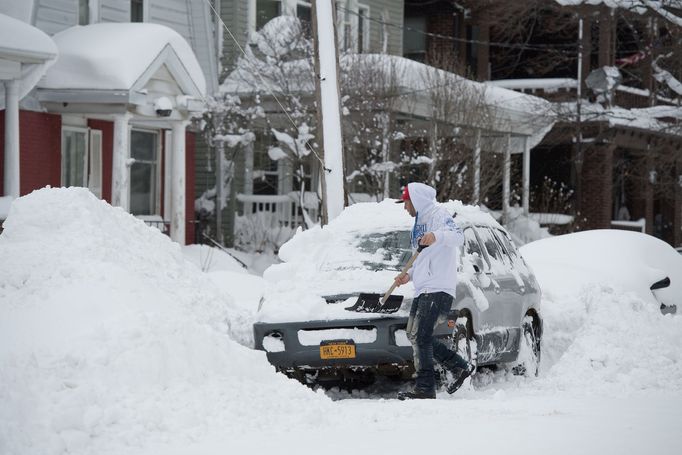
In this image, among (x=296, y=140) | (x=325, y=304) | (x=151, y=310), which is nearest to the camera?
(x=151, y=310)

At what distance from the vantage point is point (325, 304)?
10156mm

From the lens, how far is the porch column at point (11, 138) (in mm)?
18289

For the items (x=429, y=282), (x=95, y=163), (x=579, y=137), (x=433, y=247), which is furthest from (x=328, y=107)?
(x=579, y=137)

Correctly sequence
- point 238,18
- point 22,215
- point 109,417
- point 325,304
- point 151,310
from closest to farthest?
point 109,417 < point 151,310 < point 325,304 < point 22,215 < point 238,18

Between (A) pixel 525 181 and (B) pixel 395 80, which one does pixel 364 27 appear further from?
(B) pixel 395 80

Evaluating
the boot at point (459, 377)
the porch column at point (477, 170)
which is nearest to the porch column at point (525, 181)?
the porch column at point (477, 170)

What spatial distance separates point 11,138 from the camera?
60.1 feet

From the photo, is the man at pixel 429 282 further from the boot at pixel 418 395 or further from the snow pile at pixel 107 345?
the snow pile at pixel 107 345

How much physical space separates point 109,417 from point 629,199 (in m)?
35.0

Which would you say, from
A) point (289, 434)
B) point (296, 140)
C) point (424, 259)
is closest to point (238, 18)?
point (296, 140)

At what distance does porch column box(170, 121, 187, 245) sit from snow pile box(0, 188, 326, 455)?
1072cm

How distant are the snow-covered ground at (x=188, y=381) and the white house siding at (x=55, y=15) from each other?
31.9ft

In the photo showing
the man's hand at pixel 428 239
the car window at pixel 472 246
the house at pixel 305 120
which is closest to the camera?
the man's hand at pixel 428 239

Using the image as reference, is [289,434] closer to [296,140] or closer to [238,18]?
[296,140]
